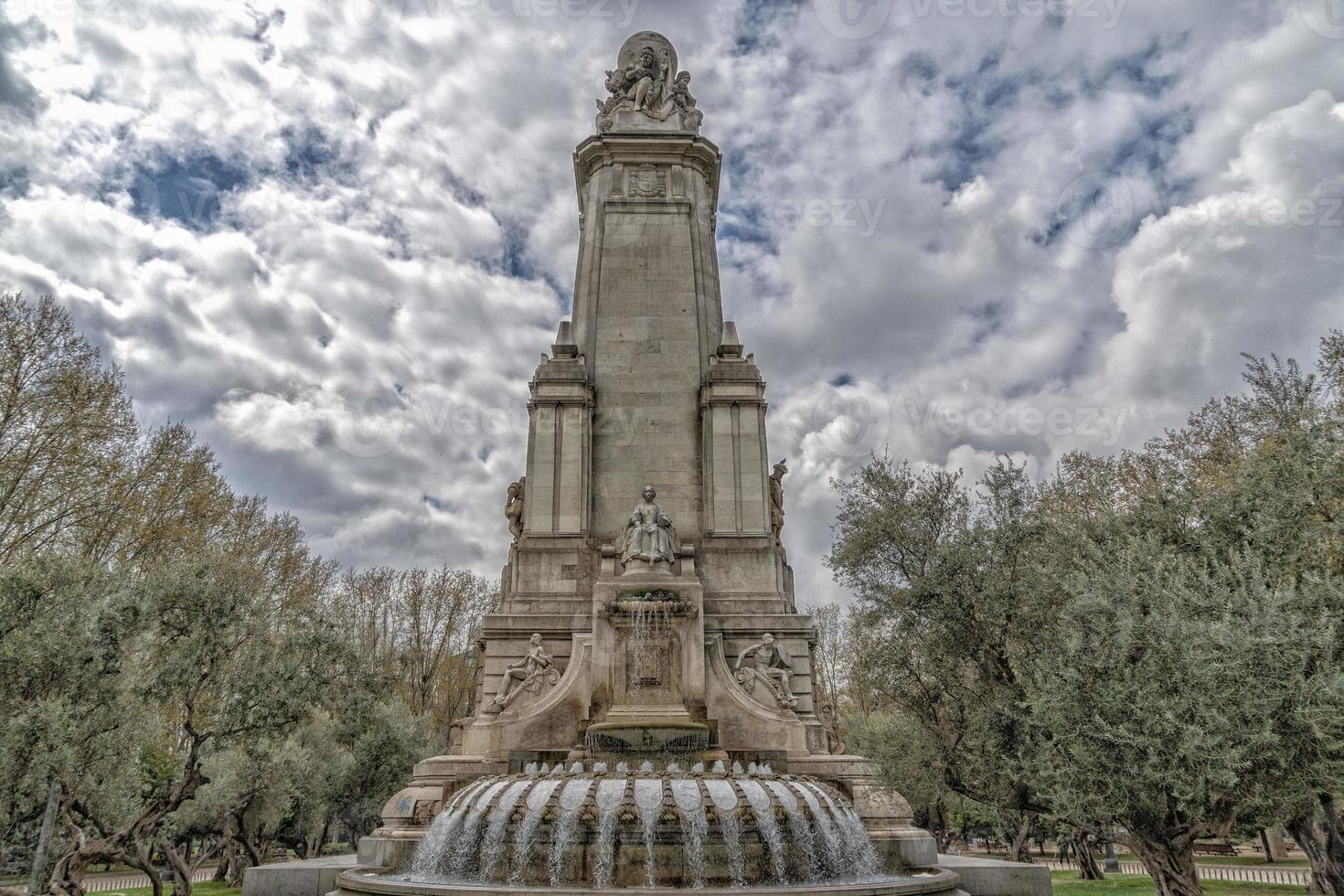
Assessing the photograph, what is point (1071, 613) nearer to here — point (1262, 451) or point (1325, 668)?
point (1325, 668)

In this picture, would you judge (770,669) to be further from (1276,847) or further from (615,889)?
(1276,847)

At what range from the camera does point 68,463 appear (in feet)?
69.6

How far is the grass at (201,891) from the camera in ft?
69.6

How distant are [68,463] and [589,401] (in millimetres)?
13601

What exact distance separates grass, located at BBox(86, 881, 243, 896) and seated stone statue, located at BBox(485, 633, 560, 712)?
12056mm

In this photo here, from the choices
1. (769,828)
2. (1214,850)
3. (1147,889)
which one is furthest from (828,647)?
(769,828)

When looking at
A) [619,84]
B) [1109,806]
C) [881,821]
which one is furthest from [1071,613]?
[619,84]

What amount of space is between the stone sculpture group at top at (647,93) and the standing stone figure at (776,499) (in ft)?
32.2

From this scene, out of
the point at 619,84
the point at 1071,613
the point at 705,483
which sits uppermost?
the point at 619,84

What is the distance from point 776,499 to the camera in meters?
19.6

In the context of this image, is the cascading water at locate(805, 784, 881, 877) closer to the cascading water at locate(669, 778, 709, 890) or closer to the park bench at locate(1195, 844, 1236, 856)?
the cascading water at locate(669, 778, 709, 890)

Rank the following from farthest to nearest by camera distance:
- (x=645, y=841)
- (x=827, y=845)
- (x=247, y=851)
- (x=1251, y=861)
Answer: (x=1251, y=861)
(x=247, y=851)
(x=827, y=845)
(x=645, y=841)

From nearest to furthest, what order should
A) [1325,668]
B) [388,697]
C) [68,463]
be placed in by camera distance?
[1325,668], [68,463], [388,697]

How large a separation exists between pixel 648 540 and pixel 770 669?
345 cm
